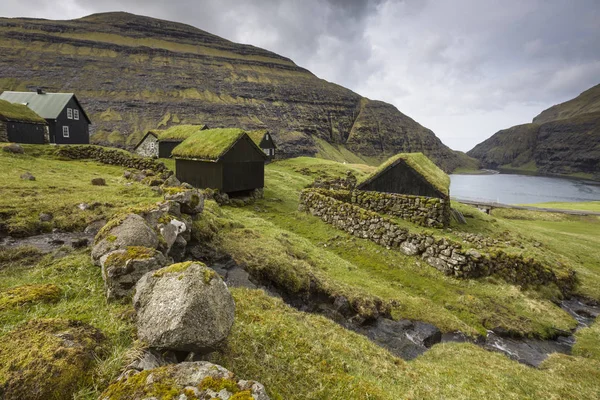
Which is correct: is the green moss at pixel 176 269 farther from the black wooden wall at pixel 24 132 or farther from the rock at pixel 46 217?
the black wooden wall at pixel 24 132

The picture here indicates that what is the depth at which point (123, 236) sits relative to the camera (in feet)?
22.7

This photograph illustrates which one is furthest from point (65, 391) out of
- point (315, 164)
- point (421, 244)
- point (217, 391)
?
point (315, 164)

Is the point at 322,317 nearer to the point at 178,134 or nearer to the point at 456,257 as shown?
the point at 456,257

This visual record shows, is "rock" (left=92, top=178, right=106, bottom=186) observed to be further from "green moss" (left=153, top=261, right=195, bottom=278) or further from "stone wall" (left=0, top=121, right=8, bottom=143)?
"stone wall" (left=0, top=121, right=8, bottom=143)

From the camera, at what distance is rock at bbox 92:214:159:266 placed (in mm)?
6805

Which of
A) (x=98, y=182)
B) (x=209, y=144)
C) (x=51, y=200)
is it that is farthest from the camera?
(x=209, y=144)

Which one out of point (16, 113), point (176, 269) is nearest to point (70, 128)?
point (16, 113)

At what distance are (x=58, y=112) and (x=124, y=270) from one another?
56.3 m

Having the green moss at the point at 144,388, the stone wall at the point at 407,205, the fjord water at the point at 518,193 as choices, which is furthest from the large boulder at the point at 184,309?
the fjord water at the point at 518,193

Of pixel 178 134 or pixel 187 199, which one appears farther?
pixel 178 134

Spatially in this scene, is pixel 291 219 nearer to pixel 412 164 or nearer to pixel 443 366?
pixel 412 164

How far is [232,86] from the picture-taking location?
146m

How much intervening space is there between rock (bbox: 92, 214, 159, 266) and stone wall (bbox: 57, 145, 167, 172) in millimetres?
23325

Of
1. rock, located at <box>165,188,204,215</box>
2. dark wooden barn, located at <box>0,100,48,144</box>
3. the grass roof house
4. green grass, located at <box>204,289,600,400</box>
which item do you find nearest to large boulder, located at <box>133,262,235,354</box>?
green grass, located at <box>204,289,600,400</box>
